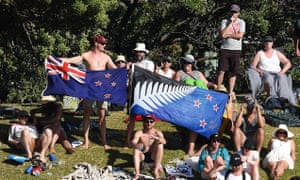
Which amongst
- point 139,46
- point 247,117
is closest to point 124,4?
point 139,46

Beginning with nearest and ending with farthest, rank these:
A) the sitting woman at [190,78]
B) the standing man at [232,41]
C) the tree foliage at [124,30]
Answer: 1. the sitting woman at [190,78]
2. the standing man at [232,41]
3. the tree foliage at [124,30]

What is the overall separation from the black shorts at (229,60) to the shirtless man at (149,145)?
96.0 inches

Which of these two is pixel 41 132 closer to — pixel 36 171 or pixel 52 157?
pixel 52 157

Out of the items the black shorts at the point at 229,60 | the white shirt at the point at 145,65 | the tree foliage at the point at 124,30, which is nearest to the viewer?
the white shirt at the point at 145,65

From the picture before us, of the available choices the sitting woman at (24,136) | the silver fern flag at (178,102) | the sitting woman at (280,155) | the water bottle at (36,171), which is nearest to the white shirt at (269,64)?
the silver fern flag at (178,102)

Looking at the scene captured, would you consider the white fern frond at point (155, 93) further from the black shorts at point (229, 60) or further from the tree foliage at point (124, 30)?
the tree foliage at point (124, 30)

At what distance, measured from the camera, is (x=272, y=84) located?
34.9 ft

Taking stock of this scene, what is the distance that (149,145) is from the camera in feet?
31.5

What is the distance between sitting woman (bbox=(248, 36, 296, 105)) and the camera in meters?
10.6

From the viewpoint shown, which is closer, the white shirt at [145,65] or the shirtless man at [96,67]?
the shirtless man at [96,67]

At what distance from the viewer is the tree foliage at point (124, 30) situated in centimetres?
1345

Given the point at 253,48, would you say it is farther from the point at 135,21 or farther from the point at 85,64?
the point at 85,64

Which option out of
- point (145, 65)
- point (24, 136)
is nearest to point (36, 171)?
point (24, 136)

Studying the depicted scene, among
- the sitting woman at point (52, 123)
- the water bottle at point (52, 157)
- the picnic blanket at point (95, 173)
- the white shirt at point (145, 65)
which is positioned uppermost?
the white shirt at point (145, 65)
